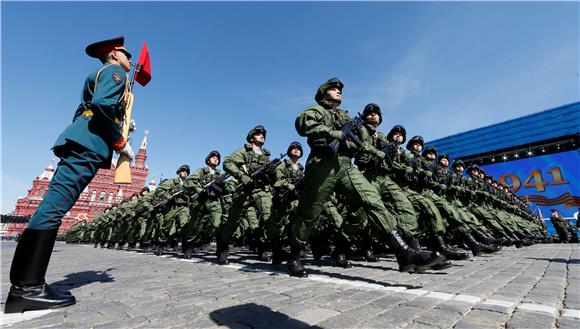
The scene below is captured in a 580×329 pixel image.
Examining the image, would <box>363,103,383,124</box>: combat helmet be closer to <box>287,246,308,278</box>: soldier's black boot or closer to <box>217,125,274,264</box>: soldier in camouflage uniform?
<box>217,125,274,264</box>: soldier in camouflage uniform

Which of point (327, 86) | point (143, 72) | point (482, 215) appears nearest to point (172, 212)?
point (143, 72)

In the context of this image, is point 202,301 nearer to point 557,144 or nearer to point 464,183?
point 464,183

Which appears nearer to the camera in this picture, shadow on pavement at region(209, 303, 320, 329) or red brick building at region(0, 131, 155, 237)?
shadow on pavement at region(209, 303, 320, 329)

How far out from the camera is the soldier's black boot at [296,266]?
3.67 metres

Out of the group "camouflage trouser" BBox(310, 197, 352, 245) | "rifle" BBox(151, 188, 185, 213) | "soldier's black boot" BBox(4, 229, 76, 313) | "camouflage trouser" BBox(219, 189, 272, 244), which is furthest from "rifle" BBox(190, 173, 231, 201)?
"soldier's black boot" BBox(4, 229, 76, 313)

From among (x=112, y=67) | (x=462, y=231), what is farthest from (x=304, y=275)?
(x=462, y=231)

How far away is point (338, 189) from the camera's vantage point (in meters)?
3.64

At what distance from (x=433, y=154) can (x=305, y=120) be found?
203 inches

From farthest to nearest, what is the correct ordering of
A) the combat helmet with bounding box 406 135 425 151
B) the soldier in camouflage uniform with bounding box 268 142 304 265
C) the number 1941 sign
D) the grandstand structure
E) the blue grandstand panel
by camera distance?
1. the blue grandstand panel
2. the grandstand structure
3. the number 1941 sign
4. the combat helmet with bounding box 406 135 425 151
5. the soldier in camouflage uniform with bounding box 268 142 304 265

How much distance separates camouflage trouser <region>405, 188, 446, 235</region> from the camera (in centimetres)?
494

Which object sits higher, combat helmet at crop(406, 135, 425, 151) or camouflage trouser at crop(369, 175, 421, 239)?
combat helmet at crop(406, 135, 425, 151)

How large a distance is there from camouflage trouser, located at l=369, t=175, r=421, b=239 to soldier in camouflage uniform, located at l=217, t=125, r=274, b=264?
7.21 ft

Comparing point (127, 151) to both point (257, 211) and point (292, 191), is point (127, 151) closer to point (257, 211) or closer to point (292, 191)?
→ point (292, 191)

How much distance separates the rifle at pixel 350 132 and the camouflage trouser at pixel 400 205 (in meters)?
1.17
